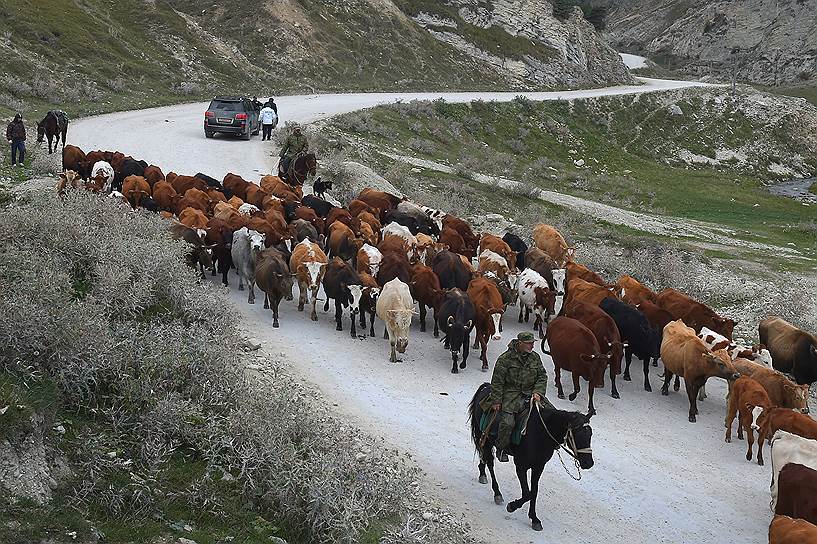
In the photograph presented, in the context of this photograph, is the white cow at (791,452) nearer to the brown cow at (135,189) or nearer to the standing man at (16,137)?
the brown cow at (135,189)

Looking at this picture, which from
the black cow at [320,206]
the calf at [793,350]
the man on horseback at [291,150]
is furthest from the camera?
the man on horseback at [291,150]

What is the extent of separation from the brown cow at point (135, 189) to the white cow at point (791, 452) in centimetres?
1515

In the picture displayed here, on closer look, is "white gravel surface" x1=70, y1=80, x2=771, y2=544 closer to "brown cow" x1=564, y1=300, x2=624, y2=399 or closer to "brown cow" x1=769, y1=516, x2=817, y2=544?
"brown cow" x1=564, y1=300, x2=624, y2=399

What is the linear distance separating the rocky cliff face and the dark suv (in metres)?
39.1

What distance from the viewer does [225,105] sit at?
32344 millimetres

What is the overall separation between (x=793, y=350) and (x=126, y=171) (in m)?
17.1

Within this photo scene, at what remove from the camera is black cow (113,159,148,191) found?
21.6 meters

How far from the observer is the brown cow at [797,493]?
27.1 ft

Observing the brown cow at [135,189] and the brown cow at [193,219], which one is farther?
the brown cow at [135,189]

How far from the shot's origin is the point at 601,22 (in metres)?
99.6

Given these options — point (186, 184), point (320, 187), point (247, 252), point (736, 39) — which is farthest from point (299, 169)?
point (736, 39)

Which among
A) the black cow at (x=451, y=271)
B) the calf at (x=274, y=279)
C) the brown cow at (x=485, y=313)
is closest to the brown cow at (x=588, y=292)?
the brown cow at (x=485, y=313)

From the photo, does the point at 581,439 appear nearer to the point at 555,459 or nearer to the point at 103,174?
the point at 555,459

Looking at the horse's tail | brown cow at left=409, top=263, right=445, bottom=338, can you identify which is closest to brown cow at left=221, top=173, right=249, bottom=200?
brown cow at left=409, top=263, right=445, bottom=338
